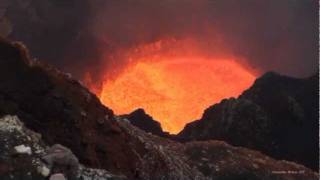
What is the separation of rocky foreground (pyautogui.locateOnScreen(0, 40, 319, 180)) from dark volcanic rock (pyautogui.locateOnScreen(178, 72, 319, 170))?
312 feet

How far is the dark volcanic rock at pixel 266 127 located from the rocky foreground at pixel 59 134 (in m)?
95.0

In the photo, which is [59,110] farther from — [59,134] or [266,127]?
[266,127]

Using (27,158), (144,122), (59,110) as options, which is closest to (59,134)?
(59,110)

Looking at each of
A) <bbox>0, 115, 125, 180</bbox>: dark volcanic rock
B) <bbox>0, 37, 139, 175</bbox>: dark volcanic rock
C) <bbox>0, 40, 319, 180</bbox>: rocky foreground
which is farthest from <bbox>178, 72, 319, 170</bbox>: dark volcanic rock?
<bbox>0, 115, 125, 180</bbox>: dark volcanic rock

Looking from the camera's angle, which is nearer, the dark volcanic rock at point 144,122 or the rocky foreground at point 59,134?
the rocky foreground at point 59,134

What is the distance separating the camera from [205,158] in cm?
8925

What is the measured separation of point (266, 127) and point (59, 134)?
125 m

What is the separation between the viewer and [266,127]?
178750 millimetres

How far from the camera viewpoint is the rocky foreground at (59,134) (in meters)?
48.6

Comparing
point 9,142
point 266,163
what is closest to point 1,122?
point 9,142

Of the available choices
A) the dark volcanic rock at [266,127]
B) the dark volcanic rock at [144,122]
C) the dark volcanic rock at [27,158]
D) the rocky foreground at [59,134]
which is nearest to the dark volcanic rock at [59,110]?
the rocky foreground at [59,134]

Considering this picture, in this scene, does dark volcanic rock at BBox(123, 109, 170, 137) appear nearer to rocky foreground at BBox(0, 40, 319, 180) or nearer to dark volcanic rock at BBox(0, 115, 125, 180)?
rocky foreground at BBox(0, 40, 319, 180)

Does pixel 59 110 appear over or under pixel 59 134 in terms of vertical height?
over

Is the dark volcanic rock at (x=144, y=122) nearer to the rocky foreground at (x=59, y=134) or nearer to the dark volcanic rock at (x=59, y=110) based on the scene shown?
the rocky foreground at (x=59, y=134)
